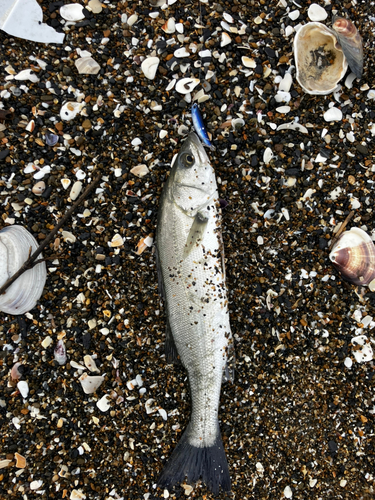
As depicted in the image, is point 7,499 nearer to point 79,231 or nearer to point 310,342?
point 79,231

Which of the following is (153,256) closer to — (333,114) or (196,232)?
(196,232)

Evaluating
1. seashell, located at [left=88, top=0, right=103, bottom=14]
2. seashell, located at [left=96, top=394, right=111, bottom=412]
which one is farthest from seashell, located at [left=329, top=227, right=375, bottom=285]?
seashell, located at [left=88, top=0, right=103, bottom=14]

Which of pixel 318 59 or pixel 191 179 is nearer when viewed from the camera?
pixel 191 179

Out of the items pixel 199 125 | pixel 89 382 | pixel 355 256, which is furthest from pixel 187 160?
pixel 89 382

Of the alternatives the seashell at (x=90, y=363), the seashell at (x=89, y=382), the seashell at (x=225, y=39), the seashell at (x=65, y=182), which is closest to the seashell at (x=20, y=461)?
the seashell at (x=89, y=382)

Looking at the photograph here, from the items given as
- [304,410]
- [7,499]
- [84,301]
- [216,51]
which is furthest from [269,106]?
[7,499]

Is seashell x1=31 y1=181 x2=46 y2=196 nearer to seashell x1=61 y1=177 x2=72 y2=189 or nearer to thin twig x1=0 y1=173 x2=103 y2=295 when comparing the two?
seashell x1=61 y1=177 x2=72 y2=189

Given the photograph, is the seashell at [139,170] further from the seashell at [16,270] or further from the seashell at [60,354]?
the seashell at [60,354]
